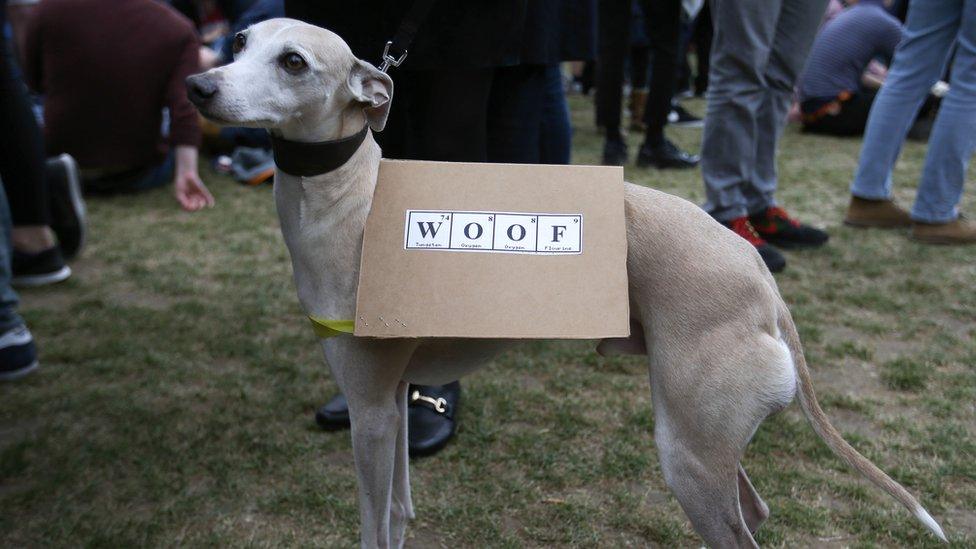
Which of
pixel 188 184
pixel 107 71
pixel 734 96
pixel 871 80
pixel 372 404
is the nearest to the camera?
pixel 372 404

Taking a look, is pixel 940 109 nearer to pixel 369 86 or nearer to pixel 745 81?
pixel 745 81

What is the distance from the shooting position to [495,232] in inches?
58.8

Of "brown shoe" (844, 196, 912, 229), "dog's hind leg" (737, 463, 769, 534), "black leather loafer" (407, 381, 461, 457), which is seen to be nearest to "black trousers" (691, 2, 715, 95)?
"brown shoe" (844, 196, 912, 229)

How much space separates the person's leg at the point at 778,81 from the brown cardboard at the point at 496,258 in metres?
2.39

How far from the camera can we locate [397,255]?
1.49 metres

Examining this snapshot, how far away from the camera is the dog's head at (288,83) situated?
4.58 ft

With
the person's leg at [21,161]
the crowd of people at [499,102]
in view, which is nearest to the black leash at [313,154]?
the crowd of people at [499,102]

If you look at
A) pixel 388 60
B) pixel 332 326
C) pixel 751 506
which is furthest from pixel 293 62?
pixel 751 506

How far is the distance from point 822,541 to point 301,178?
1.53 metres

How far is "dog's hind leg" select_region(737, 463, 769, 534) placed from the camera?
182 centimetres

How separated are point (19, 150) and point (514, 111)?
7.22 feet

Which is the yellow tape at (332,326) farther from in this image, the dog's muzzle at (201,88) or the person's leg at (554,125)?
the person's leg at (554,125)

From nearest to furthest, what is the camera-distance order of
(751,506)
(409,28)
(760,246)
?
(409,28) < (751,506) < (760,246)

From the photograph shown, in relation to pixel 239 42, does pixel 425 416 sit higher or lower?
lower
